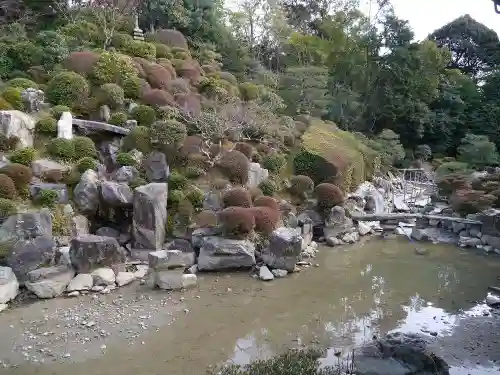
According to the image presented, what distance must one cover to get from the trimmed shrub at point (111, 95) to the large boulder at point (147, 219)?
5145 mm

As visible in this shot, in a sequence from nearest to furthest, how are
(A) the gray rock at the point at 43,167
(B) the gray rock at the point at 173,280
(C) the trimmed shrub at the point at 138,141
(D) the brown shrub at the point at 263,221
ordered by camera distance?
1. (B) the gray rock at the point at 173,280
2. (A) the gray rock at the point at 43,167
3. (D) the brown shrub at the point at 263,221
4. (C) the trimmed shrub at the point at 138,141

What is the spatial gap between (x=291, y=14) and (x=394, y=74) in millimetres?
8912

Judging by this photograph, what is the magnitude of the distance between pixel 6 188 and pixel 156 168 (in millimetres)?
4237

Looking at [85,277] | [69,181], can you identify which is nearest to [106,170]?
[69,181]

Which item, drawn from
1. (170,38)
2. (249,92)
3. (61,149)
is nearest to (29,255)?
(61,149)

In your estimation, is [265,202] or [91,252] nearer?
[91,252]

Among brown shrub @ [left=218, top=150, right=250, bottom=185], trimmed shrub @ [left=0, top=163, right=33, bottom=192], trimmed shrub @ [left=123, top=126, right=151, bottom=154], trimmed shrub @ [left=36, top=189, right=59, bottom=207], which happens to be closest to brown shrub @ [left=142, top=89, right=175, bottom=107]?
trimmed shrub @ [left=123, top=126, right=151, bottom=154]

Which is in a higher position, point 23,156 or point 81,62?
point 81,62

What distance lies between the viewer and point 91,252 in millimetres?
10305

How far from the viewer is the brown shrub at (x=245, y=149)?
16.0 m

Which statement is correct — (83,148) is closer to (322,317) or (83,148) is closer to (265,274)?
(265,274)

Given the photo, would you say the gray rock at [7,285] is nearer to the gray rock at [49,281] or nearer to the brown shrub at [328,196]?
the gray rock at [49,281]

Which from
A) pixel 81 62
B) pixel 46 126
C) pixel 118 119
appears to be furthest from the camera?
pixel 81 62

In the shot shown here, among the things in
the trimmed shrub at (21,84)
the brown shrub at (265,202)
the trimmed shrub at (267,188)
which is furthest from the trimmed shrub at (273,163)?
the trimmed shrub at (21,84)
